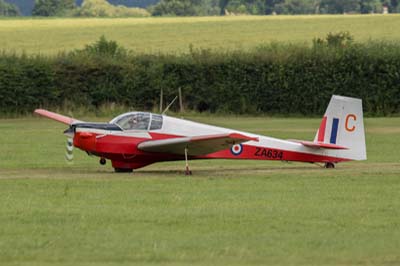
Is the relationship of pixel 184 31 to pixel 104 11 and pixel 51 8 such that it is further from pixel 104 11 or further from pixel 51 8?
pixel 51 8

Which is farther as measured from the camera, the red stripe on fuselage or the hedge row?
the hedge row

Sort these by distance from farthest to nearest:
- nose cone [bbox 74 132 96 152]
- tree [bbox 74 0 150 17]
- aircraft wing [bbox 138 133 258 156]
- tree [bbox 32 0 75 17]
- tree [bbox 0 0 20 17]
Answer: tree [bbox 0 0 20 17]
tree [bbox 32 0 75 17]
tree [bbox 74 0 150 17]
nose cone [bbox 74 132 96 152]
aircraft wing [bbox 138 133 258 156]

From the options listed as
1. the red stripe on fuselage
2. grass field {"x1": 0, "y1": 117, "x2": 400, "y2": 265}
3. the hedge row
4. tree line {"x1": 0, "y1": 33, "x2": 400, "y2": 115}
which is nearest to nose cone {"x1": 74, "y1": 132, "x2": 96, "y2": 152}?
grass field {"x1": 0, "y1": 117, "x2": 400, "y2": 265}

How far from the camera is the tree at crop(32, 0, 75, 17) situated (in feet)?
467

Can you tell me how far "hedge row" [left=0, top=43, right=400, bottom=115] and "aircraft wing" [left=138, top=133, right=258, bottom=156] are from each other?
2768 centimetres

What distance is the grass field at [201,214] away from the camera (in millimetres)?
12961

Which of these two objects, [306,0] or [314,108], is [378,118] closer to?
[314,108]

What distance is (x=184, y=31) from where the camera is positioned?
82.8 m

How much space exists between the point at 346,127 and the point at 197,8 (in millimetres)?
125517

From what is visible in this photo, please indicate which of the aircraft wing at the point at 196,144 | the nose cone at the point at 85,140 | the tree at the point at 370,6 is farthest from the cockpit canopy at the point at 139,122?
the tree at the point at 370,6

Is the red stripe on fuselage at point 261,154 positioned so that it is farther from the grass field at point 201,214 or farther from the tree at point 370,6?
the tree at point 370,6

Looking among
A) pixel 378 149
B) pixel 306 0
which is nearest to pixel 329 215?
pixel 378 149

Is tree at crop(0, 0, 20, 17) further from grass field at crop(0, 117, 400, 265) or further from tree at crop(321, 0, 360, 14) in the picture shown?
grass field at crop(0, 117, 400, 265)

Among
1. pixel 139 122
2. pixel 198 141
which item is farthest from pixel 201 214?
pixel 139 122
